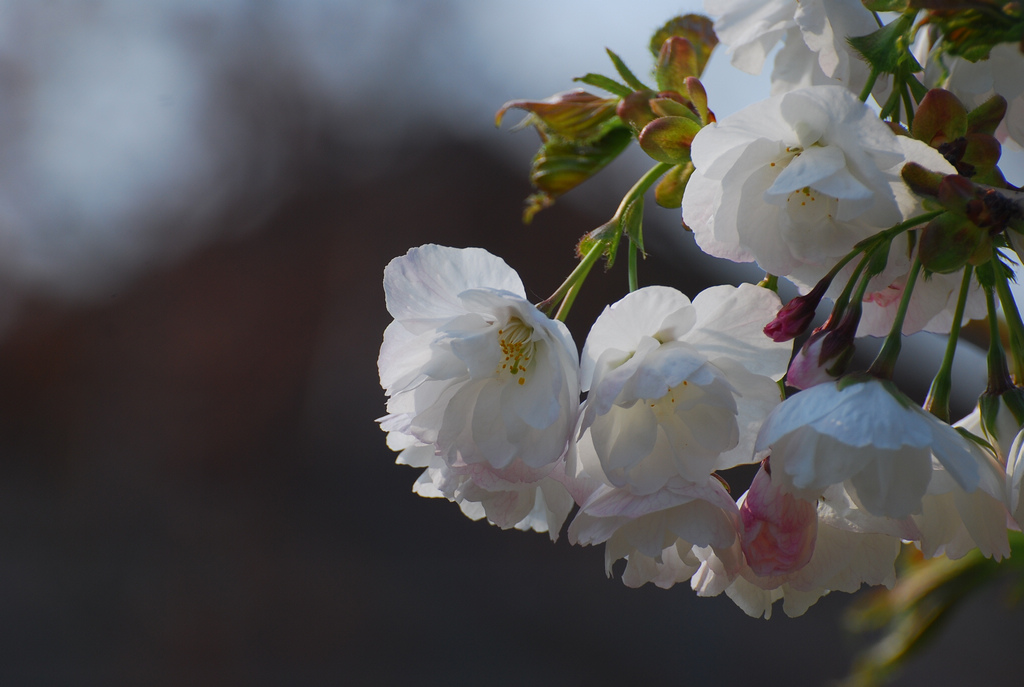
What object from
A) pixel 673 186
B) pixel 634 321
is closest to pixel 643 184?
pixel 673 186

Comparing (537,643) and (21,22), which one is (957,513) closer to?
(537,643)

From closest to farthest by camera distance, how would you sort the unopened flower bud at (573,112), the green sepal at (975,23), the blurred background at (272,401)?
the green sepal at (975,23) < the unopened flower bud at (573,112) < the blurred background at (272,401)

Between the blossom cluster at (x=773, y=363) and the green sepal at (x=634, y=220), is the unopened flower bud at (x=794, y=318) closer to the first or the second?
the blossom cluster at (x=773, y=363)

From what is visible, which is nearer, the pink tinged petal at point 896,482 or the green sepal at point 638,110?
the pink tinged petal at point 896,482

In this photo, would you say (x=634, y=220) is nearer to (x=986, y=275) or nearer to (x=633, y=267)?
(x=633, y=267)

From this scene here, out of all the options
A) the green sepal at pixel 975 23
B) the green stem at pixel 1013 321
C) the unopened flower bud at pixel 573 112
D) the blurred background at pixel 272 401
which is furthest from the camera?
the blurred background at pixel 272 401

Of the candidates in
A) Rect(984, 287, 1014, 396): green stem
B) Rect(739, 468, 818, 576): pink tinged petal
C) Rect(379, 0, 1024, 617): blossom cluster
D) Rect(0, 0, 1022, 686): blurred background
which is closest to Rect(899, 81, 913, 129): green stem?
Rect(379, 0, 1024, 617): blossom cluster

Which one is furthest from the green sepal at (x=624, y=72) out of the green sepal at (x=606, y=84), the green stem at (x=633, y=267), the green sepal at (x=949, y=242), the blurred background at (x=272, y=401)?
the blurred background at (x=272, y=401)

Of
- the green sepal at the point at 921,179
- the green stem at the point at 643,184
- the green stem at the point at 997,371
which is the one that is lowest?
the green stem at the point at 997,371
